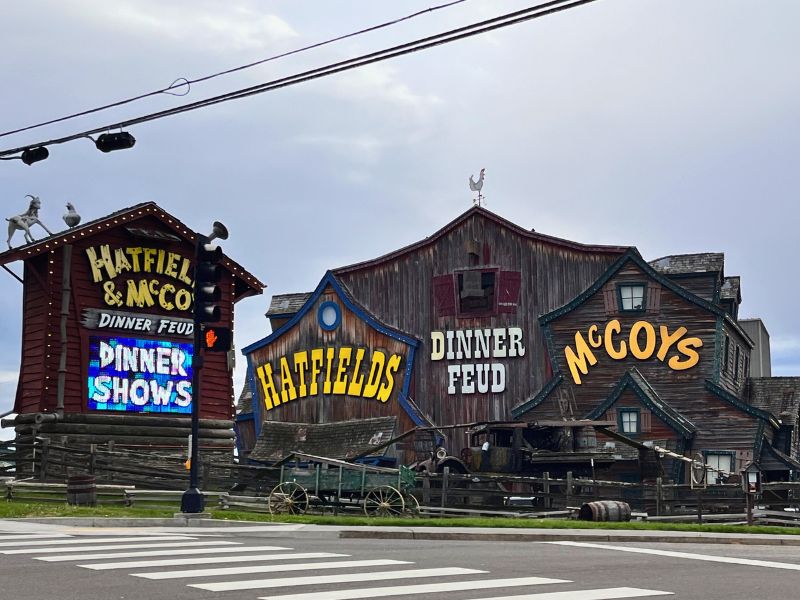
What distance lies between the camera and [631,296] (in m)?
43.8

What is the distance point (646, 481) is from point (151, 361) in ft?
58.4

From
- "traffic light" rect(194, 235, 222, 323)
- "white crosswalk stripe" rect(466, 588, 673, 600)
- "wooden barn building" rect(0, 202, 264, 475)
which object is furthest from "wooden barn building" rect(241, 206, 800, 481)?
"white crosswalk stripe" rect(466, 588, 673, 600)

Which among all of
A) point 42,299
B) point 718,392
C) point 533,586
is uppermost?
point 42,299

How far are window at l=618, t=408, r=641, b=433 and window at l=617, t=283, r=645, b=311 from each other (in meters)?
4.21

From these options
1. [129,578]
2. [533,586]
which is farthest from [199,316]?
[533,586]

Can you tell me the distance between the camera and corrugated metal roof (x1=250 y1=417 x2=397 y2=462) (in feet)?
152

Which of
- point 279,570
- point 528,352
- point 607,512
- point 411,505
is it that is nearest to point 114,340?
point 411,505

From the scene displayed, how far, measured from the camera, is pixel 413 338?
47.3 meters

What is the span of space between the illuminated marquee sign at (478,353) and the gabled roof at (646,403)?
462 cm

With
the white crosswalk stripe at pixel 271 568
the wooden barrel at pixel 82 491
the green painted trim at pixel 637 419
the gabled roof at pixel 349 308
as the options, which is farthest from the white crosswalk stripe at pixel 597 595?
the gabled roof at pixel 349 308

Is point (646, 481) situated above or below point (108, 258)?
below

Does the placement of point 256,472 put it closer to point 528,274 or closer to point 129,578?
point 528,274

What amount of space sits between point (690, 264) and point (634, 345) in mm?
4901

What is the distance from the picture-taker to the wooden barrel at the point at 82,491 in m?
28.7
